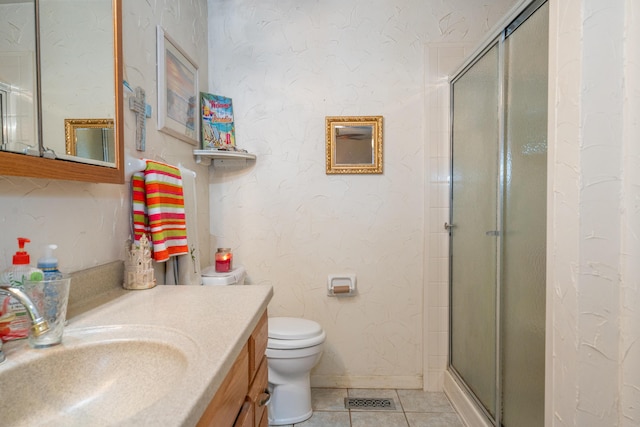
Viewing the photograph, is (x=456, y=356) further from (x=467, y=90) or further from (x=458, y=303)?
(x=467, y=90)

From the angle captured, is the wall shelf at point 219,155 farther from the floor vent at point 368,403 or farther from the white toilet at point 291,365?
the floor vent at point 368,403

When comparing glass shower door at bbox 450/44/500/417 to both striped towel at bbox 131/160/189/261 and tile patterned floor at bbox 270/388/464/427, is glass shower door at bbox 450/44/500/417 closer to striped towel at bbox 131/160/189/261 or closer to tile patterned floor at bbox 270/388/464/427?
tile patterned floor at bbox 270/388/464/427

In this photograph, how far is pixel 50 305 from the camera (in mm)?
660

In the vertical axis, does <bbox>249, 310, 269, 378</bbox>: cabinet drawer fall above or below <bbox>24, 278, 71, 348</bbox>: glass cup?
below

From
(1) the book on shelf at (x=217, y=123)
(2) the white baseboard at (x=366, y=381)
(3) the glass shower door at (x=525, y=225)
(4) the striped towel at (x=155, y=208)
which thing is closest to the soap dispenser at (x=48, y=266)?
(4) the striped towel at (x=155, y=208)

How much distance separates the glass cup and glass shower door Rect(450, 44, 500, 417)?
1452 millimetres

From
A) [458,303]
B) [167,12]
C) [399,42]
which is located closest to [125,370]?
[167,12]

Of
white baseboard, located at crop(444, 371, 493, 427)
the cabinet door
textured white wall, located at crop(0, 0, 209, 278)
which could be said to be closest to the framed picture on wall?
textured white wall, located at crop(0, 0, 209, 278)

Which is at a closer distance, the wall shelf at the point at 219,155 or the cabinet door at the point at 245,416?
the cabinet door at the point at 245,416

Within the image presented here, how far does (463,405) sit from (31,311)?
5.96ft

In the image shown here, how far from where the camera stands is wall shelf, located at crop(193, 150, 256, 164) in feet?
5.78

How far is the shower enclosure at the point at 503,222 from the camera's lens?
113 centimetres

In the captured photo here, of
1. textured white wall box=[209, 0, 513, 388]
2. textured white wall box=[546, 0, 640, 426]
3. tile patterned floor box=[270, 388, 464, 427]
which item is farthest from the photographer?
textured white wall box=[209, 0, 513, 388]

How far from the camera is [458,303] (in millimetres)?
1835
